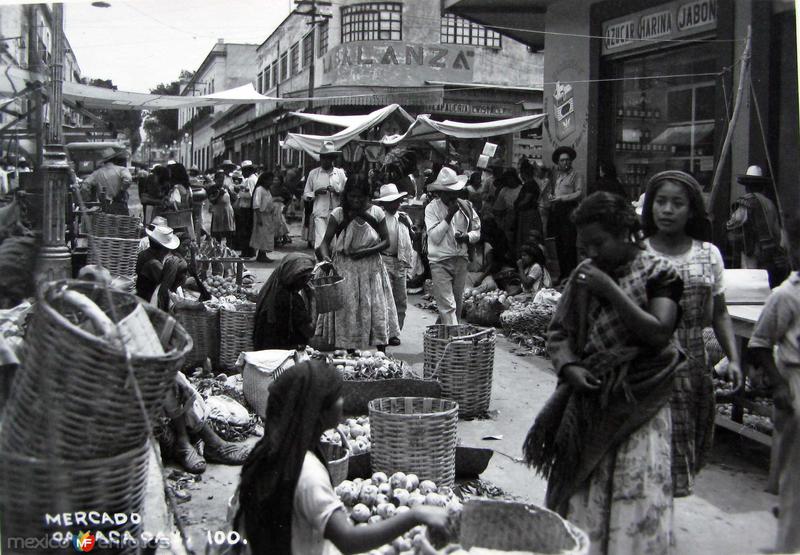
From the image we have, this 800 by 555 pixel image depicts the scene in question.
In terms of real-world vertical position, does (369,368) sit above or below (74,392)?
below

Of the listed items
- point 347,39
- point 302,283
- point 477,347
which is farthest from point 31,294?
point 347,39

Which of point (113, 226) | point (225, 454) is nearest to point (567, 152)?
point (113, 226)

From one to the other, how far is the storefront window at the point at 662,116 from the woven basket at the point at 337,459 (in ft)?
17.0

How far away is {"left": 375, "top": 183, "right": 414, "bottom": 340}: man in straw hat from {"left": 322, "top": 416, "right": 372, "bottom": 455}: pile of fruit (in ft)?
9.21

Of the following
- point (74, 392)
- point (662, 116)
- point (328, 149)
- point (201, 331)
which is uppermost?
point (328, 149)

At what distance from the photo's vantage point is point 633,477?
2898 millimetres

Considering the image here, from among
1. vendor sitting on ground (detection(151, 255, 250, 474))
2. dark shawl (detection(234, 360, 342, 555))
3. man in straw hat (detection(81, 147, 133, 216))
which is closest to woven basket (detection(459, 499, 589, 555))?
dark shawl (detection(234, 360, 342, 555))

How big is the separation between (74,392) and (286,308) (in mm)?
3593

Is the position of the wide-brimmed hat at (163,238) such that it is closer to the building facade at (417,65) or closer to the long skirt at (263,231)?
the long skirt at (263,231)

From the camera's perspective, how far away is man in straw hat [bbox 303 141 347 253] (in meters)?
12.7

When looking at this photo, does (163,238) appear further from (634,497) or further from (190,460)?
(634,497)

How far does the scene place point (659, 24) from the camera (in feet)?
29.6

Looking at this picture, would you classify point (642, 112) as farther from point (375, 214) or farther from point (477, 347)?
point (477, 347)

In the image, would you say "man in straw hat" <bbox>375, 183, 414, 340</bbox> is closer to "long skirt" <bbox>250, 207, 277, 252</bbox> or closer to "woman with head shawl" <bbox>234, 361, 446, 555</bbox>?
"woman with head shawl" <bbox>234, 361, 446, 555</bbox>
